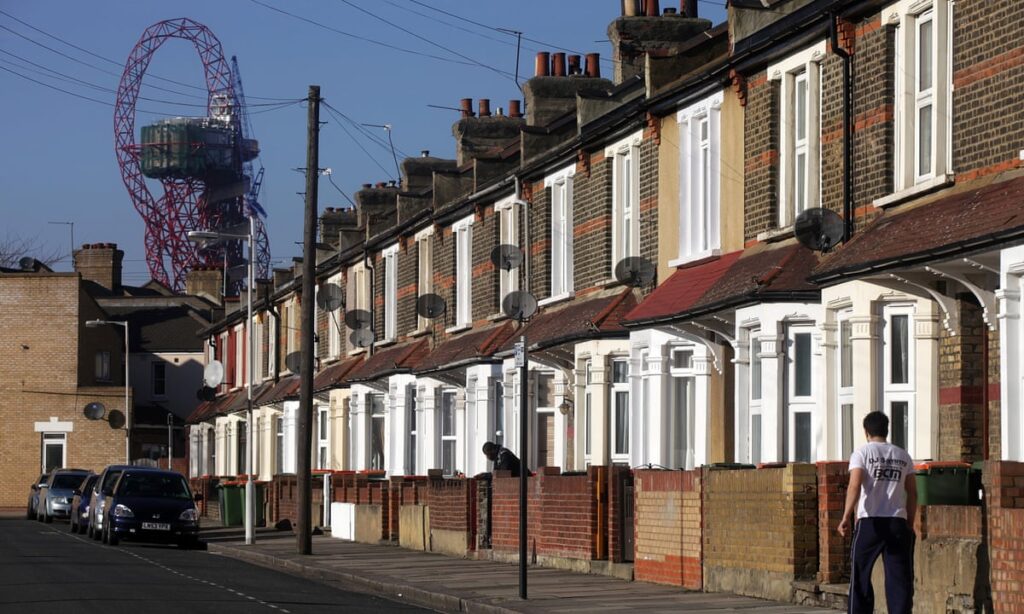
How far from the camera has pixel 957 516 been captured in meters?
14.6

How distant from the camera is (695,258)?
2345 cm

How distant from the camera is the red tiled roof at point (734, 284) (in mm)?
19438

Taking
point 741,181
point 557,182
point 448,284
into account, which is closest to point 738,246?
point 741,181

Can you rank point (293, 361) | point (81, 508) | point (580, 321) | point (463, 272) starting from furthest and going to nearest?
point (293, 361), point (81, 508), point (463, 272), point (580, 321)

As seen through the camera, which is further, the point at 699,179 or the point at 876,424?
the point at 699,179

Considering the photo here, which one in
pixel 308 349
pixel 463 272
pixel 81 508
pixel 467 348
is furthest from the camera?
Result: pixel 81 508

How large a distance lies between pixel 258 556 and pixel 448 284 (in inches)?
340

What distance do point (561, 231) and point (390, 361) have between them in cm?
1070

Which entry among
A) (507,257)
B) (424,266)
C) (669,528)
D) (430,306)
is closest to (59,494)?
(424,266)

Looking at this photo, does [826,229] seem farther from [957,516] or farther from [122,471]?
[122,471]

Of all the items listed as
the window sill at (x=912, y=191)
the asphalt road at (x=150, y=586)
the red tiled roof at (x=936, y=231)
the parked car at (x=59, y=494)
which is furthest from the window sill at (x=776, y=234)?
the parked car at (x=59, y=494)

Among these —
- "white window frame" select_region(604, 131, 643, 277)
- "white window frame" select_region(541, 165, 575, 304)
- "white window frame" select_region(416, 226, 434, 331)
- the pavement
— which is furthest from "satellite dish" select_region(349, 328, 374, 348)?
"white window frame" select_region(604, 131, 643, 277)

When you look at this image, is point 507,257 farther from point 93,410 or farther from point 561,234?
point 93,410

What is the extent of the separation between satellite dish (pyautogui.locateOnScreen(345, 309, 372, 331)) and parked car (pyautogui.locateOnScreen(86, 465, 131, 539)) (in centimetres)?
738
